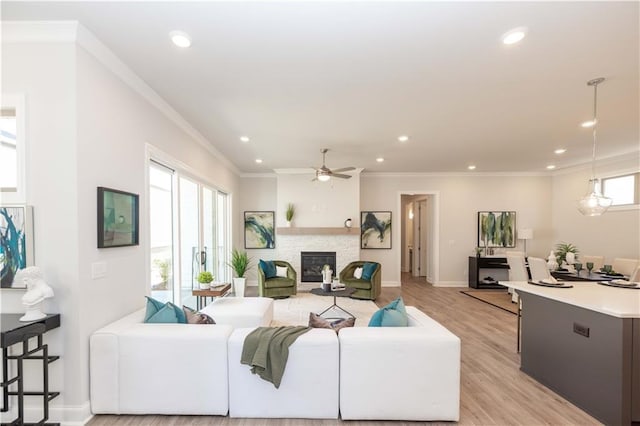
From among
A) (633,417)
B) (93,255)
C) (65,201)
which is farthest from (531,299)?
(65,201)

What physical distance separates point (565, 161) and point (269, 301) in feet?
22.3

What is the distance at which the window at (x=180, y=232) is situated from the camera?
3676 mm

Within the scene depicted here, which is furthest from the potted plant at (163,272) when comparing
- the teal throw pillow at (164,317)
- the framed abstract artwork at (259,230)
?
the framed abstract artwork at (259,230)

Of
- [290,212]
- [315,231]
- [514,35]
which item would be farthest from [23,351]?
[315,231]

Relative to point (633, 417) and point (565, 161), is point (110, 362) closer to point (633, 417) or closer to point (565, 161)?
point (633, 417)

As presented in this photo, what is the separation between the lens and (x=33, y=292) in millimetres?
2072

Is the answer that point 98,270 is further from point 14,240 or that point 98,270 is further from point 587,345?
point 587,345

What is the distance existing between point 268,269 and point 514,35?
5523mm

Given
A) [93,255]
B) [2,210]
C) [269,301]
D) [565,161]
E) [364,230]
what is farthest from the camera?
[364,230]

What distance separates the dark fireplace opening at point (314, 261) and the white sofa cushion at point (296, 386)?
507cm

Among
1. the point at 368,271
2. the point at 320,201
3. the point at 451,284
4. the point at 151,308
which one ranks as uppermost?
the point at 320,201

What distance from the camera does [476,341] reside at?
13.3 ft

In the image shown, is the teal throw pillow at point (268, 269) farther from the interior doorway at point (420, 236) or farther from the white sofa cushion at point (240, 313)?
the interior doorway at point (420, 236)

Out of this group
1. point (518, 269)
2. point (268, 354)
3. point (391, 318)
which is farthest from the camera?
point (518, 269)
